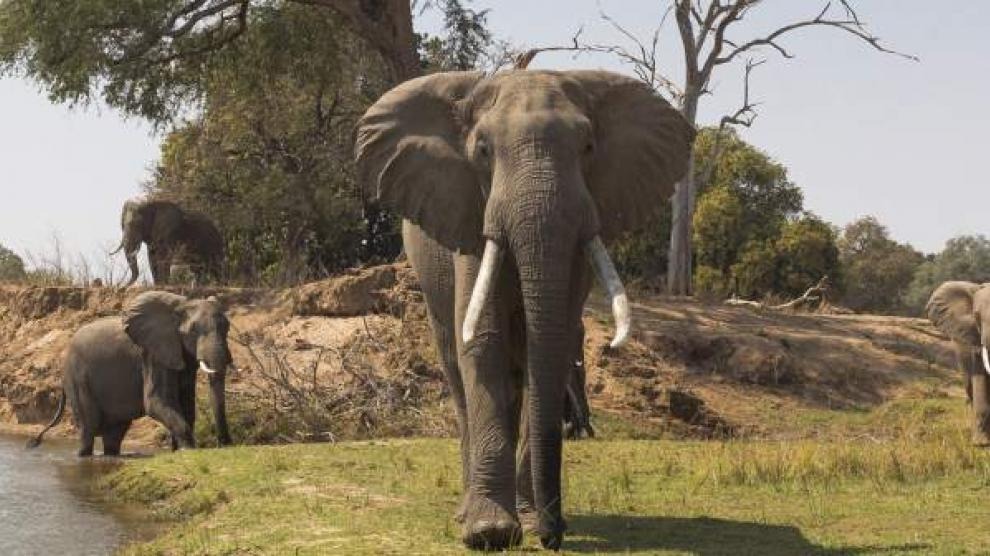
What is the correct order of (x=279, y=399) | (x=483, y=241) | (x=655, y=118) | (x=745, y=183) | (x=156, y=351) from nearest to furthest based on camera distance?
(x=483, y=241)
(x=655, y=118)
(x=156, y=351)
(x=279, y=399)
(x=745, y=183)

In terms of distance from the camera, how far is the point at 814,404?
22.8 meters

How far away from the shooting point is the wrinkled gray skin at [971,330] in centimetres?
1689

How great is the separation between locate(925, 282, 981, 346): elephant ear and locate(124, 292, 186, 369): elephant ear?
8879 millimetres

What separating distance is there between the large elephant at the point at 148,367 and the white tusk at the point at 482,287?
885 cm

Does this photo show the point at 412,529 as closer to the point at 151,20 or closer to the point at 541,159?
the point at 541,159

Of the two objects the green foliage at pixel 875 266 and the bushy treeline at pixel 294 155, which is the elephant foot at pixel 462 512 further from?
the green foliage at pixel 875 266

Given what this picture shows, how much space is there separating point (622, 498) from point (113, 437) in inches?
336

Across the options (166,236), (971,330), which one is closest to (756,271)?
(166,236)

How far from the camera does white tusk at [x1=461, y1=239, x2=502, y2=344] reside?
8305mm

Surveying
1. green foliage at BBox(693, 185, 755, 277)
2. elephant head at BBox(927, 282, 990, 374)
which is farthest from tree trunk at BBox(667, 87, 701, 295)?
green foliage at BBox(693, 185, 755, 277)

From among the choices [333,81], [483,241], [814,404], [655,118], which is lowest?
[814,404]

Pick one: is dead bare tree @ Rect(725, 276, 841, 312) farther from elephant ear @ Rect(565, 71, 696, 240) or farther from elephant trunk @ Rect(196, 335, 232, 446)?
elephant ear @ Rect(565, 71, 696, 240)

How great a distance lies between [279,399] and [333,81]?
514 inches

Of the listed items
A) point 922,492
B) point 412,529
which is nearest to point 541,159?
point 412,529
